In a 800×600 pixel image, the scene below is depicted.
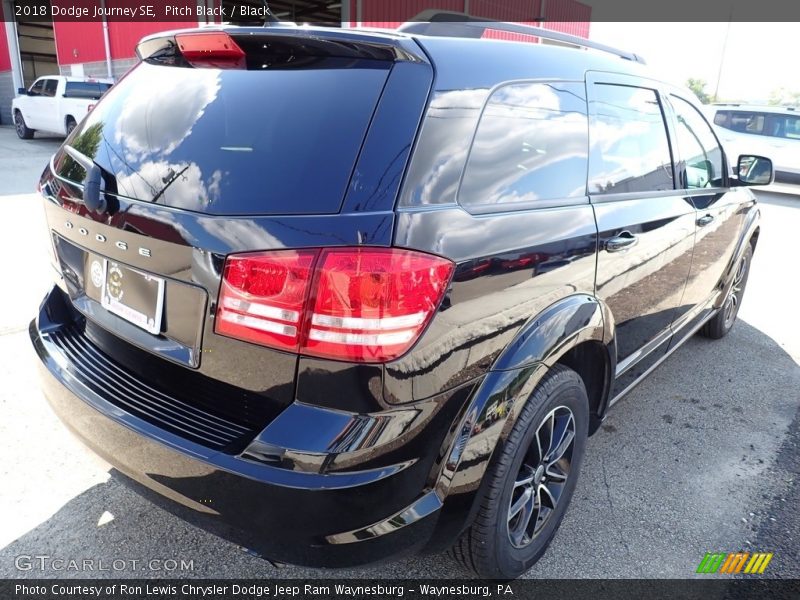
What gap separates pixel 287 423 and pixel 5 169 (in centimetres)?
1198

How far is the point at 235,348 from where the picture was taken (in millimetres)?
1562

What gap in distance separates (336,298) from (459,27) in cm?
120

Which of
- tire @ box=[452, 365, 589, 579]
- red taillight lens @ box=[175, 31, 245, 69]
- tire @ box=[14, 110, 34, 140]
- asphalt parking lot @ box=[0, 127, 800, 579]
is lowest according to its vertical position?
tire @ box=[14, 110, 34, 140]

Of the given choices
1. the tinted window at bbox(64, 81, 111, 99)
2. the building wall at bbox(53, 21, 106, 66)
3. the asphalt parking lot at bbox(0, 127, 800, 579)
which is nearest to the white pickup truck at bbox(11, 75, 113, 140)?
the tinted window at bbox(64, 81, 111, 99)

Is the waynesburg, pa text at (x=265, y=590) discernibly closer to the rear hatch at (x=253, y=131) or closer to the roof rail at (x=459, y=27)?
the rear hatch at (x=253, y=131)

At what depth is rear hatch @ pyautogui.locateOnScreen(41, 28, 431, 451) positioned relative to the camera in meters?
1.52

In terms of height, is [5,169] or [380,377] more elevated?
[380,377]

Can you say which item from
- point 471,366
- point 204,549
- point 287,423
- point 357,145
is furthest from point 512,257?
point 204,549

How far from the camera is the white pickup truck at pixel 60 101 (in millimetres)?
14469

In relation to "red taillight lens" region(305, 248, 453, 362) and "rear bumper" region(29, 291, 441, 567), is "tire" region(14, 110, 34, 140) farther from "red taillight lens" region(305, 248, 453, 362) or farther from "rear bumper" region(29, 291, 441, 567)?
"red taillight lens" region(305, 248, 453, 362)

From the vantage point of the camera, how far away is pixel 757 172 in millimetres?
3811

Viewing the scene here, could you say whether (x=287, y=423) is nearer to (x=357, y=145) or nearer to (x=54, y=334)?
(x=357, y=145)

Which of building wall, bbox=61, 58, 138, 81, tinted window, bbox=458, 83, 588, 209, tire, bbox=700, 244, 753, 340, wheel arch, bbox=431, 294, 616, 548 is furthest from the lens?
building wall, bbox=61, 58, 138, 81

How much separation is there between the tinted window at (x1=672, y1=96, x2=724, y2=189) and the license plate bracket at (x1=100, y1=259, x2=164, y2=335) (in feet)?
8.71
